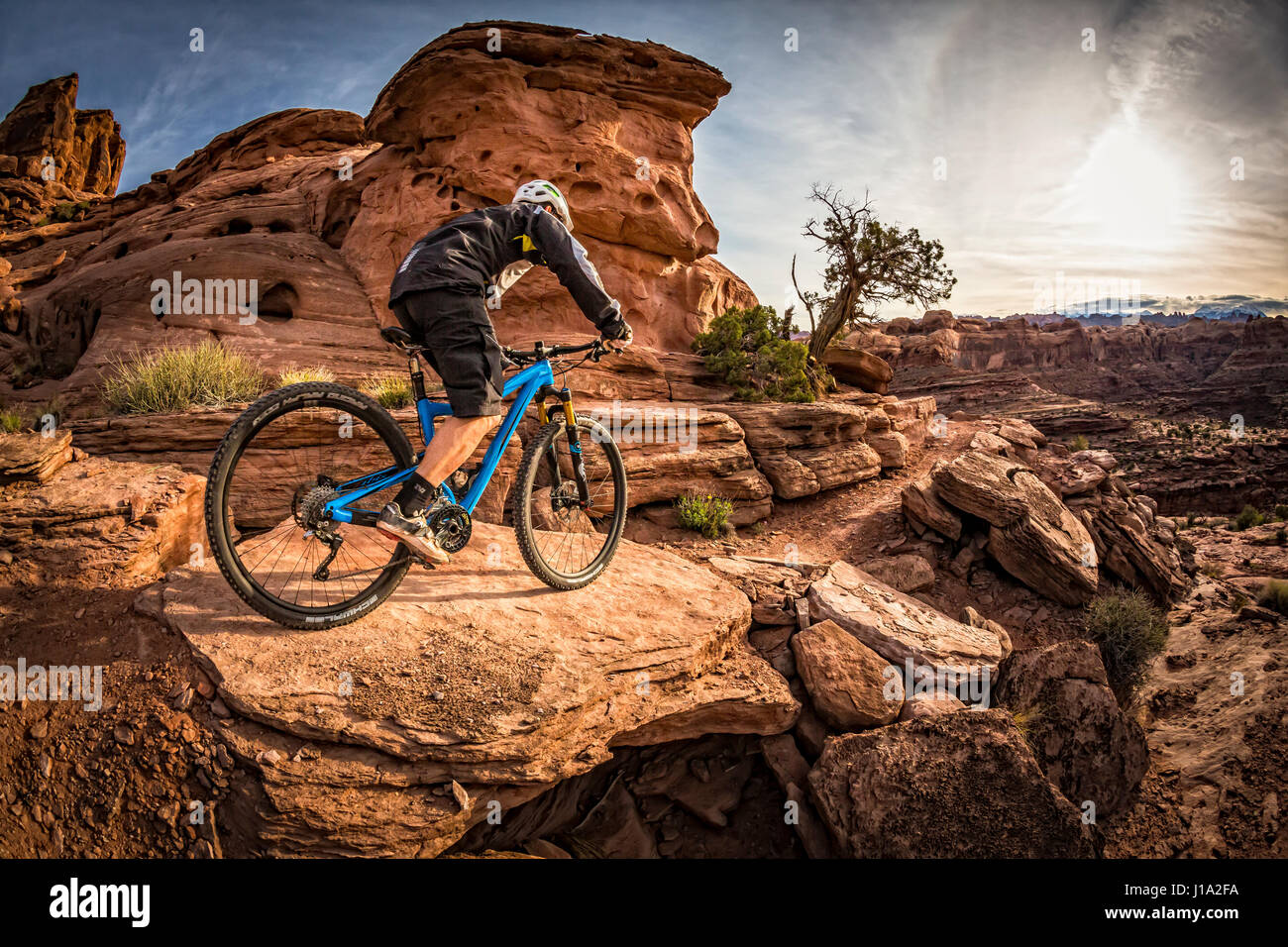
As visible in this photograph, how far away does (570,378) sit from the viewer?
10.9 meters

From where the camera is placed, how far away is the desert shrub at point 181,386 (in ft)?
23.4

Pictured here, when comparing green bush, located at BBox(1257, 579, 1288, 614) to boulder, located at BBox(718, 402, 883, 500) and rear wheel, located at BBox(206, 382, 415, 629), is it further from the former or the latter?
rear wheel, located at BBox(206, 382, 415, 629)

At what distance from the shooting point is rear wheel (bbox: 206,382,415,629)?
3.18 metres

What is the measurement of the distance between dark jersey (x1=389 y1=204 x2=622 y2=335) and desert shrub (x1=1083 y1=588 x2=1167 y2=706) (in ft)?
27.5

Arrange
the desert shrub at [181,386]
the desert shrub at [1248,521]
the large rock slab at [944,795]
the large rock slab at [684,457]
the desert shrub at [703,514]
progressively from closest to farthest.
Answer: the large rock slab at [944,795]
the desert shrub at [181,386]
the desert shrub at [703,514]
the large rock slab at [684,457]
the desert shrub at [1248,521]

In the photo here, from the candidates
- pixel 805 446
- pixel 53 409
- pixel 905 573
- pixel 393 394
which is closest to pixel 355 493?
pixel 393 394

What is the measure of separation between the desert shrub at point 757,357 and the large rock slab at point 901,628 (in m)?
7.43

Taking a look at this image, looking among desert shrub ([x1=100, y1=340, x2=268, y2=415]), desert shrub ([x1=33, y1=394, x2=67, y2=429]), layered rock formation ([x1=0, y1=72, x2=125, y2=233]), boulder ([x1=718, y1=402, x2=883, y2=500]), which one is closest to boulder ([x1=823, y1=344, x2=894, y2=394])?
Answer: boulder ([x1=718, y1=402, x2=883, y2=500])

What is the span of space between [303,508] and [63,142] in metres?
54.5

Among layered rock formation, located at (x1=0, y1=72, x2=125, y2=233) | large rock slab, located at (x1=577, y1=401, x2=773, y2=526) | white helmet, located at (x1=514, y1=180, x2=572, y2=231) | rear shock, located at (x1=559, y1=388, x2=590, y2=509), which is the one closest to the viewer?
white helmet, located at (x1=514, y1=180, x2=572, y2=231)

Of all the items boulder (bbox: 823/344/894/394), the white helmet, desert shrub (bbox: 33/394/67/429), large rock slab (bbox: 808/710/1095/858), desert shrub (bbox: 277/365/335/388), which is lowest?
large rock slab (bbox: 808/710/1095/858)

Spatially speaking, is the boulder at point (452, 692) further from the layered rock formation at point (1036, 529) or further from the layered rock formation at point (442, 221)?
the layered rock formation at point (442, 221)

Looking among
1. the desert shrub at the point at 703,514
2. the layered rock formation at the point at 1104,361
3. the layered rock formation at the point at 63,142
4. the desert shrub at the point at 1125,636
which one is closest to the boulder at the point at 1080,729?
the desert shrub at the point at 1125,636
